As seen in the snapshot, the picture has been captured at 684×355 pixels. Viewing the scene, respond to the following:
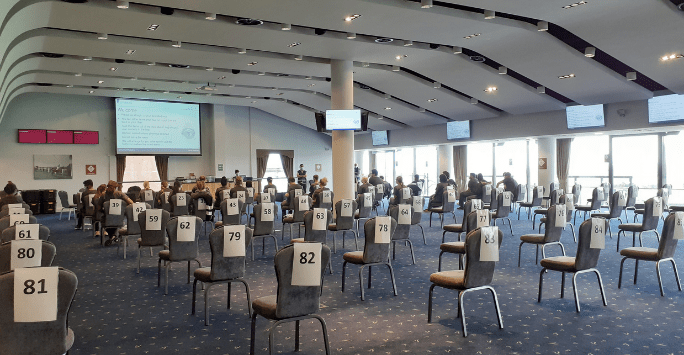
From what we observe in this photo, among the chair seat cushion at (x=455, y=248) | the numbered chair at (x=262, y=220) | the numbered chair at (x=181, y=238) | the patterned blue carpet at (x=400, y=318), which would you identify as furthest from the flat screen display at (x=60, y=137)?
the chair seat cushion at (x=455, y=248)

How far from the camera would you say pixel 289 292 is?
3.42 metres

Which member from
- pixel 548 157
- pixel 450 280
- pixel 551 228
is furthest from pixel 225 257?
pixel 548 157

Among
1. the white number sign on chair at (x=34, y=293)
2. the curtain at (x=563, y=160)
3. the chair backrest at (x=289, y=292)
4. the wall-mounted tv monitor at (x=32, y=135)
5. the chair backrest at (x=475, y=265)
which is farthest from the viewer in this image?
the wall-mounted tv monitor at (x=32, y=135)

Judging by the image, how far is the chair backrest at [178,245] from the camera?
5484mm

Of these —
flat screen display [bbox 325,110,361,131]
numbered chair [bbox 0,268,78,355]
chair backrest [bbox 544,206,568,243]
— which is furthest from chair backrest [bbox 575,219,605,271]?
flat screen display [bbox 325,110,361,131]

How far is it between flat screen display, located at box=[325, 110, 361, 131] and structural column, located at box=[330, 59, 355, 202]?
40 centimetres

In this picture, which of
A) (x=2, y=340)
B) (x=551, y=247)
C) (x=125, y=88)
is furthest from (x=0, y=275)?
(x=125, y=88)

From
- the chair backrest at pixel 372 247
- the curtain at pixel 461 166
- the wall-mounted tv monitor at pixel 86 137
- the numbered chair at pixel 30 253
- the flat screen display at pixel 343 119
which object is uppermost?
the wall-mounted tv monitor at pixel 86 137

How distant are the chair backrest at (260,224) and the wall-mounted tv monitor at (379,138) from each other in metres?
16.1

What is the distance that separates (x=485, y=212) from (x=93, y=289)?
483cm

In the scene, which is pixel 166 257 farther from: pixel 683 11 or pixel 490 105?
pixel 490 105

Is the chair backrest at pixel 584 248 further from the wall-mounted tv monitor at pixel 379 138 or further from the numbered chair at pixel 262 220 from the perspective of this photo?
the wall-mounted tv monitor at pixel 379 138

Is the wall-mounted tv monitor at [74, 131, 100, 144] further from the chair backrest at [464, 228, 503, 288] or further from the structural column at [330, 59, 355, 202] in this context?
the chair backrest at [464, 228, 503, 288]

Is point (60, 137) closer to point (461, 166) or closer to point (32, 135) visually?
point (32, 135)
